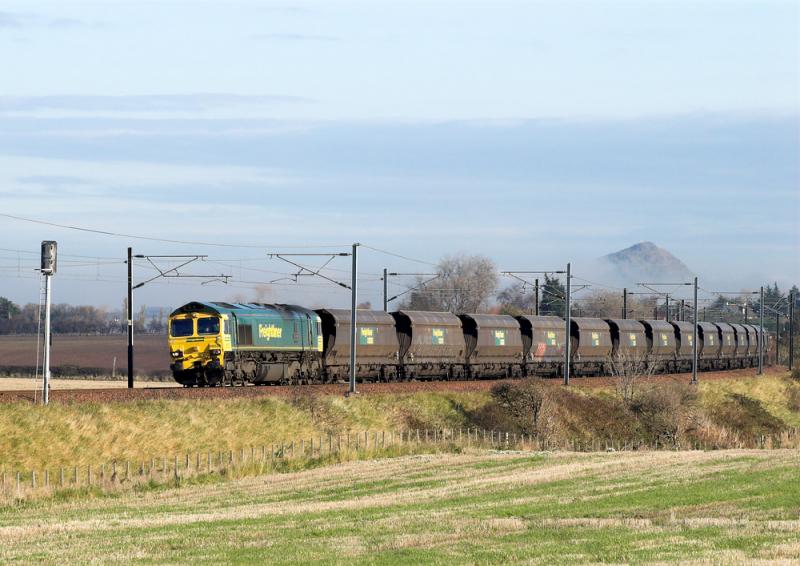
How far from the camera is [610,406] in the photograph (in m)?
73.3

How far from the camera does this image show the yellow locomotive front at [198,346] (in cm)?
5475

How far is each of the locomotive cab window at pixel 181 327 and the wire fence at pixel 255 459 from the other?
8.07 m

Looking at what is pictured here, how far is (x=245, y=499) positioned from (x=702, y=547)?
1625 cm

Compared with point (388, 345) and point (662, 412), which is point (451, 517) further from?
point (662, 412)

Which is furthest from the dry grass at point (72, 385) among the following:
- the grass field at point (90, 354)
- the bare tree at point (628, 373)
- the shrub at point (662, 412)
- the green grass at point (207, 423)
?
the shrub at point (662, 412)

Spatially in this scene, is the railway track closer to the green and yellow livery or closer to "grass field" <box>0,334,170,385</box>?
the green and yellow livery

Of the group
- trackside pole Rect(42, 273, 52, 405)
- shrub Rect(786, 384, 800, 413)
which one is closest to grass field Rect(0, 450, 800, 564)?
trackside pole Rect(42, 273, 52, 405)

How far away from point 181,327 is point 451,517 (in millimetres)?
31103

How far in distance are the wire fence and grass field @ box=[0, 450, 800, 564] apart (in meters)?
1.92

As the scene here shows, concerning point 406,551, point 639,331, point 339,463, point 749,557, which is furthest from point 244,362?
point 639,331

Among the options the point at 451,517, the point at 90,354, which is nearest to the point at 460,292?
the point at 90,354

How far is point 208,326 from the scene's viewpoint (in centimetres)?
5481

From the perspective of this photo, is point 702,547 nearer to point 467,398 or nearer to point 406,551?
point 406,551

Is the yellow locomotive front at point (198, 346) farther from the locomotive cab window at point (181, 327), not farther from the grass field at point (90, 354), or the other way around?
the grass field at point (90, 354)
